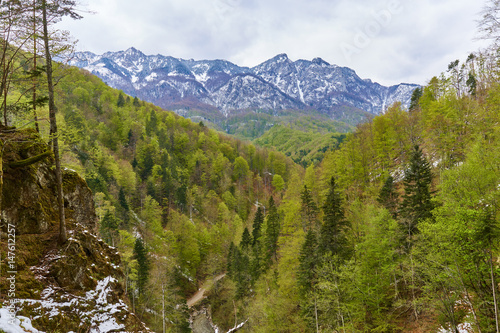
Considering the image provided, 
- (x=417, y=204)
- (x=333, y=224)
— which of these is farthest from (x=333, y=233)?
(x=417, y=204)

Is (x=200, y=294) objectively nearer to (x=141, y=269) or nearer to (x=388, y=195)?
(x=141, y=269)

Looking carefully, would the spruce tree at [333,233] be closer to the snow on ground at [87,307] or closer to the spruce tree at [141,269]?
the snow on ground at [87,307]

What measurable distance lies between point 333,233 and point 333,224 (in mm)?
1029

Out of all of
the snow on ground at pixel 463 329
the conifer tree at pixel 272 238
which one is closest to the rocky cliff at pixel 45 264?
the snow on ground at pixel 463 329

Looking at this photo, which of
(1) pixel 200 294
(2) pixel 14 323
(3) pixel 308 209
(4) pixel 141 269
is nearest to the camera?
(2) pixel 14 323

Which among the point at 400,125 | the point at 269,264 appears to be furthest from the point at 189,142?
the point at 400,125

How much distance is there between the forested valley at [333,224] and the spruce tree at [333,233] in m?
0.15

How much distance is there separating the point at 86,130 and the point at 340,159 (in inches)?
2866

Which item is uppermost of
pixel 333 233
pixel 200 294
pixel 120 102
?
pixel 120 102

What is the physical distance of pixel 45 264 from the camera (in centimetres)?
1257

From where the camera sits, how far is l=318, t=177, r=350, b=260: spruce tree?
25.6 meters

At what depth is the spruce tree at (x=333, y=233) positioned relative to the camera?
25.6 m

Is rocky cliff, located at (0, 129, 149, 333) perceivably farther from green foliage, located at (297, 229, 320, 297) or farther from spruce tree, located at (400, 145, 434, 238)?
spruce tree, located at (400, 145, 434, 238)

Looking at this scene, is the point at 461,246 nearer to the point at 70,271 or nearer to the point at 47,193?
the point at 70,271
